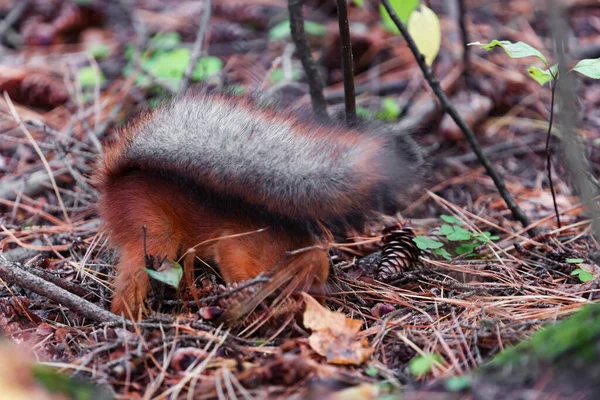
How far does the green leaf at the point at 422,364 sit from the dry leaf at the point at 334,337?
14 cm

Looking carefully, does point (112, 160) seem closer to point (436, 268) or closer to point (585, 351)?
point (436, 268)

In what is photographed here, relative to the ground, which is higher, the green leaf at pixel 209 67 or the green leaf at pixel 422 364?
the green leaf at pixel 209 67

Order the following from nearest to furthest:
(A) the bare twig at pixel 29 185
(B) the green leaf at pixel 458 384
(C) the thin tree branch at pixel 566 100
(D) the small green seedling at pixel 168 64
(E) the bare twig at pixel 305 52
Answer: (B) the green leaf at pixel 458 384 → (C) the thin tree branch at pixel 566 100 → (E) the bare twig at pixel 305 52 → (A) the bare twig at pixel 29 185 → (D) the small green seedling at pixel 168 64

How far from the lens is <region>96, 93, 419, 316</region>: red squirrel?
186cm

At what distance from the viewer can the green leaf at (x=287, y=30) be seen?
4886mm

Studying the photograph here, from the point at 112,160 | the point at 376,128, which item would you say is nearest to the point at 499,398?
the point at 376,128

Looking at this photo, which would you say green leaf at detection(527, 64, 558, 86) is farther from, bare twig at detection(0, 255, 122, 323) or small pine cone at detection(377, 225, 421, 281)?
bare twig at detection(0, 255, 122, 323)

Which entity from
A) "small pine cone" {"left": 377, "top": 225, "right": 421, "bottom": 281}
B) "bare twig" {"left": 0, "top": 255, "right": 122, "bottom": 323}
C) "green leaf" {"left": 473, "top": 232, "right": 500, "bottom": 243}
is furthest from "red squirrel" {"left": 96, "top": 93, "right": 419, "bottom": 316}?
"green leaf" {"left": 473, "top": 232, "right": 500, "bottom": 243}

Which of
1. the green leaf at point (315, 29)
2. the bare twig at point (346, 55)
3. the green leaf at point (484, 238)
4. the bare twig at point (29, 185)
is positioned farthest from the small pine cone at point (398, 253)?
the green leaf at point (315, 29)

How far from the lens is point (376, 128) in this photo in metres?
2.14

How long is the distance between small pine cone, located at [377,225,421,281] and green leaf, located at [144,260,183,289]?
892mm

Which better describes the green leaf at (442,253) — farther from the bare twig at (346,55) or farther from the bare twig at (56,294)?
the bare twig at (56,294)

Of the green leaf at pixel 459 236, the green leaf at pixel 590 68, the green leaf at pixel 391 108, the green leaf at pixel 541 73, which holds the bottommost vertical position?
the green leaf at pixel 459 236

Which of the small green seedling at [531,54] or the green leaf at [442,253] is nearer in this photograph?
the small green seedling at [531,54]
